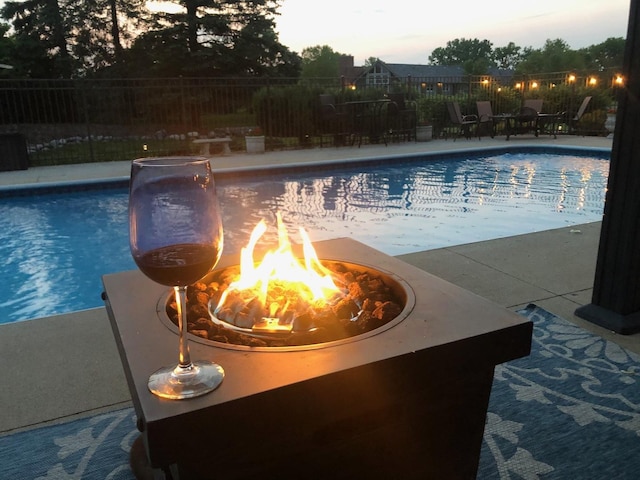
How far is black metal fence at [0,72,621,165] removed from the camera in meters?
11.3

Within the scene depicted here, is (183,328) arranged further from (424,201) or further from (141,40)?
(141,40)

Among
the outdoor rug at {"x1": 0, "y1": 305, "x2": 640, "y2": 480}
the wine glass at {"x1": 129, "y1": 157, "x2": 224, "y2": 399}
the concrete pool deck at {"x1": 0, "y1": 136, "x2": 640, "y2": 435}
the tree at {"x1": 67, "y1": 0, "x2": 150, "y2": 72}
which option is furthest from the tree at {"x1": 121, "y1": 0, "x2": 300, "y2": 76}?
the wine glass at {"x1": 129, "y1": 157, "x2": 224, "y2": 399}

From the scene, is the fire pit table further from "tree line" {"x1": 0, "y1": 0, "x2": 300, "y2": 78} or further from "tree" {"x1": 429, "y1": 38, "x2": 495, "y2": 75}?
"tree" {"x1": 429, "y1": 38, "x2": 495, "y2": 75}

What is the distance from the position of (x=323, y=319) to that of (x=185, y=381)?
1.36 ft

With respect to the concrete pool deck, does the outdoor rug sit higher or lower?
lower

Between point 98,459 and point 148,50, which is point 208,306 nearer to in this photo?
point 98,459

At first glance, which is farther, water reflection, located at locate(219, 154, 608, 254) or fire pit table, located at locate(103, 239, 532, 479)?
water reflection, located at locate(219, 154, 608, 254)

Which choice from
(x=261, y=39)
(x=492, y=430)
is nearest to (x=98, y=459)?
(x=492, y=430)

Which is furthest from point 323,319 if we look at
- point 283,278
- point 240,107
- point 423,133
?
point 240,107

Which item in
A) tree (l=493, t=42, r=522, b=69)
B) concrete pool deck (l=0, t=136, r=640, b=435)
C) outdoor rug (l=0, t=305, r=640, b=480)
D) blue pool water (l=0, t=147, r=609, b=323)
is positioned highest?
tree (l=493, t=42, r=522, b=69)

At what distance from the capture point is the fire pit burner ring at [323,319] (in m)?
1.13

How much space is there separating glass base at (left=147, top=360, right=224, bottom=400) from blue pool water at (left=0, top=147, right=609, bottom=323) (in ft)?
10.1

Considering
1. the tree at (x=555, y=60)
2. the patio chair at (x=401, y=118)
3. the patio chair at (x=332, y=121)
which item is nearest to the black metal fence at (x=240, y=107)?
the patio chair at (x=332, y=121)

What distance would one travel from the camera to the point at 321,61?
6519 centimetres
